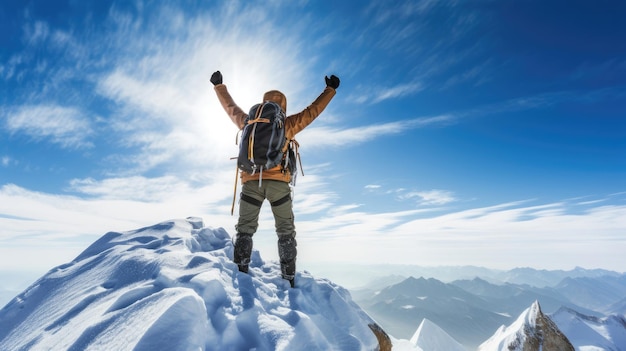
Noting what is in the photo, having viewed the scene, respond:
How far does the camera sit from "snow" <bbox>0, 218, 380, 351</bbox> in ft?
10.2

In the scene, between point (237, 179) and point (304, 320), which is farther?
point (237, 179)

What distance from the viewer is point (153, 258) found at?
512 cm

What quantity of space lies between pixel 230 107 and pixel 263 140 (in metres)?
1.80

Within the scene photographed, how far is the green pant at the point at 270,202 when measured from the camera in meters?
6.32

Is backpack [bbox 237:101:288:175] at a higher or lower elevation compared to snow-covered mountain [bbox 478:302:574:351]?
higher

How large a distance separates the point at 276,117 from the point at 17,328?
5.33 meters

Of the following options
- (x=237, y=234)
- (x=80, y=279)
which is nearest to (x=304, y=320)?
(x=237, y=234)

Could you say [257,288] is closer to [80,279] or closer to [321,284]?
[321,284]

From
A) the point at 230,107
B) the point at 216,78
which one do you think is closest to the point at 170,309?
the point at 230,107

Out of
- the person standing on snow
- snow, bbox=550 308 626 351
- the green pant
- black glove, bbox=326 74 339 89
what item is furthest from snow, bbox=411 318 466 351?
black glove, bbox=326 74 339 89

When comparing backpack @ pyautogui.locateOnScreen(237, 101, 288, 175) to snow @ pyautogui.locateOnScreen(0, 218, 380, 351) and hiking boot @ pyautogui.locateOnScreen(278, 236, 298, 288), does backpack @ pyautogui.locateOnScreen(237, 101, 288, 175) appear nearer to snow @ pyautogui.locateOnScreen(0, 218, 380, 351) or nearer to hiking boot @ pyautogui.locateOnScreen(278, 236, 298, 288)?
hiking boot @ pyautogui.locateOnScreen(278, 236, 298, 288)

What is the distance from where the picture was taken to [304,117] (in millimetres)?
6453

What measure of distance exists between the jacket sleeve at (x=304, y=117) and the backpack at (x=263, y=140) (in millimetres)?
291

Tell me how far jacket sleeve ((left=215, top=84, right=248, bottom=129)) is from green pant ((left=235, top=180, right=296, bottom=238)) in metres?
1.55
